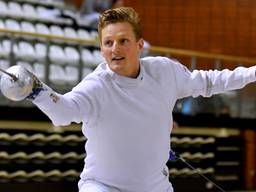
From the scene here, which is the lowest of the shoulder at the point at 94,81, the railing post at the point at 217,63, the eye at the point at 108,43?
the railing post at the point at 217,63

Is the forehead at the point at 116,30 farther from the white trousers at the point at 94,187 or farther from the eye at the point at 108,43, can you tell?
the white trousers at the point at 94,187

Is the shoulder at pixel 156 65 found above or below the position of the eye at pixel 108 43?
below

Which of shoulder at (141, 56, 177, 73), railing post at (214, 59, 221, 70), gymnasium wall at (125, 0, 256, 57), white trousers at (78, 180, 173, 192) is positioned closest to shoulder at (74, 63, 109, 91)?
shoulder at (141, 56, 177, 73)

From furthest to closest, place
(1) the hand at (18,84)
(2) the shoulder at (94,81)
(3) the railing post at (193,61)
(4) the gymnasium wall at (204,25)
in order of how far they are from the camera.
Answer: (4) the gymnasium wall at (204,25) → (3) the railing post at (193,61) → (2) the shoulder at (94,81) → (1) the hand at (18,84)

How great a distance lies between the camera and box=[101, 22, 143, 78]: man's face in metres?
2.11

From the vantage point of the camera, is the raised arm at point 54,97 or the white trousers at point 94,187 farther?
the white trousers at point 94,187

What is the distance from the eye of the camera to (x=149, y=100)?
7.25ft

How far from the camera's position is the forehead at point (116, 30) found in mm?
2111

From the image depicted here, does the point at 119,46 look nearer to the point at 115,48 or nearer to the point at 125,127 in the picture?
the point at 115,48

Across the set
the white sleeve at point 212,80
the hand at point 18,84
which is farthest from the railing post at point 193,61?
the hand at point 18,84

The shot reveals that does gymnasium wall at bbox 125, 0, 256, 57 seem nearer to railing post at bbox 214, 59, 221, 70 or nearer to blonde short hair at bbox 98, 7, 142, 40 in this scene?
railing post at bbox 214, 59, 221, 70

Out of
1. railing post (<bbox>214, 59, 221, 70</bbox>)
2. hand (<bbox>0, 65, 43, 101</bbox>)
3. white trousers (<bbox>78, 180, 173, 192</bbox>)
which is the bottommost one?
railing post (<bbox>214, 59, 221, 70</bbox>)

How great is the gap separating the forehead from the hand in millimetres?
454

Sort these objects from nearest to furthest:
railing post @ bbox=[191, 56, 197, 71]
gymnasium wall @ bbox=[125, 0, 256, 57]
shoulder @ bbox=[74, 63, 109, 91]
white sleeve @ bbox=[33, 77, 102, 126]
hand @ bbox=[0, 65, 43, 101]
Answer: hand @ bbox=[0, 65, 43, 101] < white sleeve @ bbox=[33, 77, 102, 126] < shoulder @ bbox=[74, 63, 109, 91] < railing post @ bbox=[191, 56, 197, 71] < gymnasium wall @ bbox=[125, 0, 256, 57]
